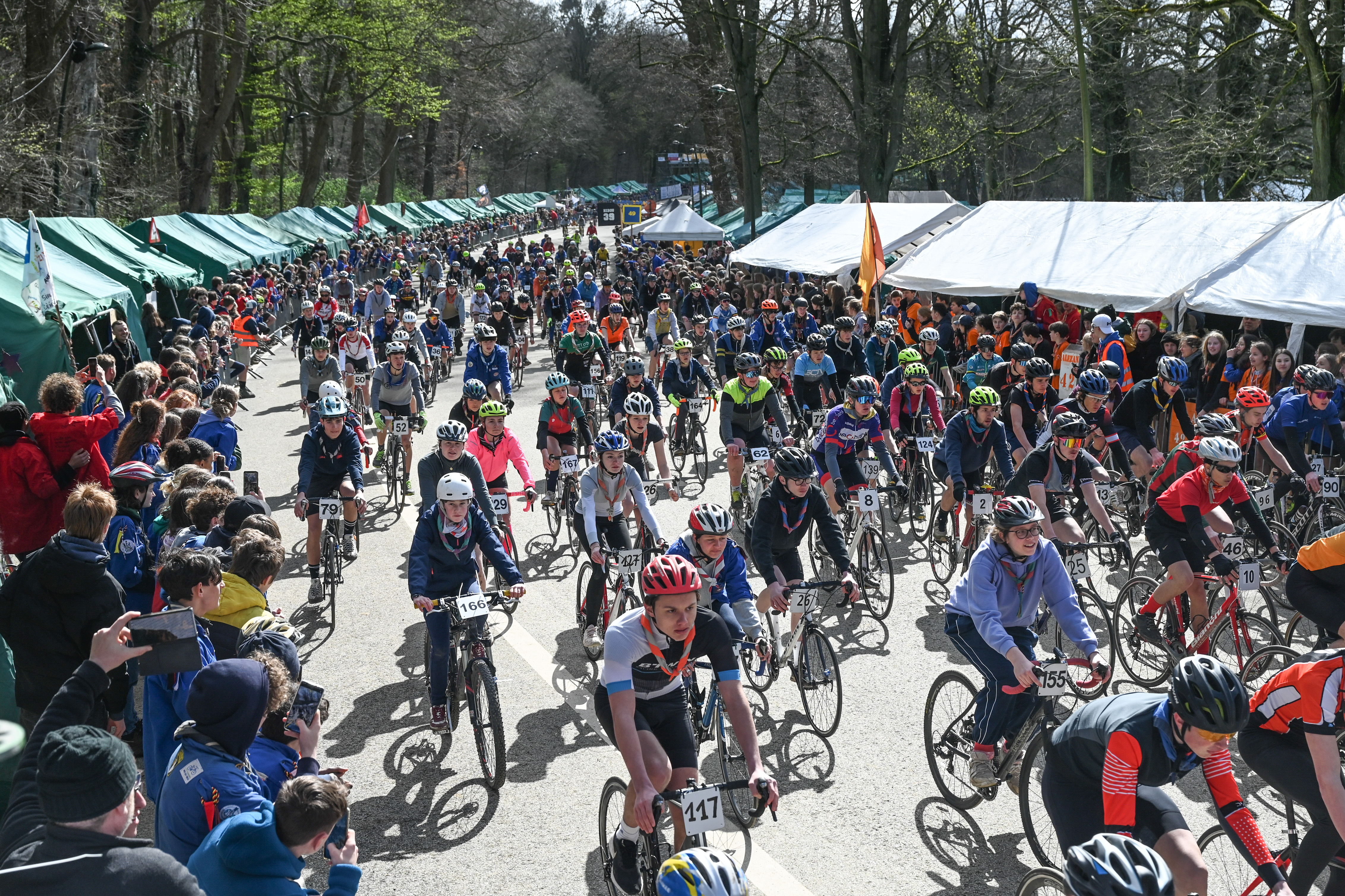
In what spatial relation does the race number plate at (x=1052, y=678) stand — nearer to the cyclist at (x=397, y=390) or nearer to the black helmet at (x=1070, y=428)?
the black helmet at (x=1070, y=428)

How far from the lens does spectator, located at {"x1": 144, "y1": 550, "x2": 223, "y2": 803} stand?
489cm

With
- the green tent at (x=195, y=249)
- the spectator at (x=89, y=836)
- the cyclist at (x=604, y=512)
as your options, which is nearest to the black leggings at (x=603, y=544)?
the cyclist at (x=604, y=512)

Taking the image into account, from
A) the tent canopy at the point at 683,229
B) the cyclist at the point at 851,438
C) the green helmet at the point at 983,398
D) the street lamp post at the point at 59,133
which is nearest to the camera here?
the green helmet at the point at 983,398

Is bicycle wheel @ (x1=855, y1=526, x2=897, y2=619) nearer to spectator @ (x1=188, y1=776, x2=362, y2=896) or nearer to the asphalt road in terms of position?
the asphalt road

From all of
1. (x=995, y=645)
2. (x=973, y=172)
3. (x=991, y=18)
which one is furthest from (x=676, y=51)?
(x=995, y=645)

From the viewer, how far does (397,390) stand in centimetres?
1416

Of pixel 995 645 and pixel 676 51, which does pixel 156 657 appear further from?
pixel 676 51

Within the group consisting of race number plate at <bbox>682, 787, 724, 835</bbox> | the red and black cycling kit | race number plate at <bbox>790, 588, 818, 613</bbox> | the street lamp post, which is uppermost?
the street lamp post

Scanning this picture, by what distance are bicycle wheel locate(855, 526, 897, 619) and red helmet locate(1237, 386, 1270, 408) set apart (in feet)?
9.90

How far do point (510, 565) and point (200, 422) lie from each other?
4586 mm

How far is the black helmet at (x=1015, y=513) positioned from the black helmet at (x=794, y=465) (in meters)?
1.65

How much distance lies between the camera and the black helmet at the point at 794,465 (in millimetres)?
7484

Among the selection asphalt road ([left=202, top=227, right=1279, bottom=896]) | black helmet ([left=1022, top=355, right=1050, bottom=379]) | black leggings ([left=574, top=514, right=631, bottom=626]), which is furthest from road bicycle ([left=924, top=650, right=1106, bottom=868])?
black helmet ([left=1022, top=355, right=1050, bottom=379])

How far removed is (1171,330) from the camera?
16.2m
